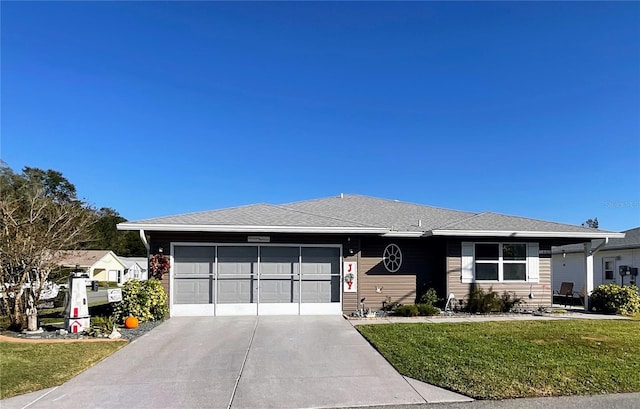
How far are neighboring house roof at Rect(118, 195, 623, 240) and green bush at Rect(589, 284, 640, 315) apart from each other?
1.70m

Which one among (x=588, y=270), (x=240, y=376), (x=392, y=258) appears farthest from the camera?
(x=588, y=270)

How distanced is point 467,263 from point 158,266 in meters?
9.11

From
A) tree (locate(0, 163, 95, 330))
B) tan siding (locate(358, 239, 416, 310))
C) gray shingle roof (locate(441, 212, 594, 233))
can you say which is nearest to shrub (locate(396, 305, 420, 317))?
tan siding (locate(358, 239, 416, 310))

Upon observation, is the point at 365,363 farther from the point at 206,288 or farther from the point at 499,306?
the point at 499,306

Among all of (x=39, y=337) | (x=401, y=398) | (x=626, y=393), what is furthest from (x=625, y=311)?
(x=39, y=337)

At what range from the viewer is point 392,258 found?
14.4 metres

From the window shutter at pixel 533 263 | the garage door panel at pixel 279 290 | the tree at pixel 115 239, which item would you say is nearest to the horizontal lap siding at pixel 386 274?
the garage door panel at pixel 279 290

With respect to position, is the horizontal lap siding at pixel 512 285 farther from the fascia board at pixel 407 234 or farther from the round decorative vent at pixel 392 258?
the round decorative vent at pixel 392 258

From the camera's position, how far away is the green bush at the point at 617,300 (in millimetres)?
13539

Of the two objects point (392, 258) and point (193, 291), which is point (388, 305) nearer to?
point (392, 258)

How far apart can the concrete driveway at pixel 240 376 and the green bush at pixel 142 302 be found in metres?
1.55

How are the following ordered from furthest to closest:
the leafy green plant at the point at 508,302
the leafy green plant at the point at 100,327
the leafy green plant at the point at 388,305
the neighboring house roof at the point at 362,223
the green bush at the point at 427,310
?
the leafy green plant at the point at 388,305
the leafy green plant at the point at 508,302
the green bush at the point at 427,310
the neighboring house roof at the point at 362,223
the leafy green plant at the point at 100,327

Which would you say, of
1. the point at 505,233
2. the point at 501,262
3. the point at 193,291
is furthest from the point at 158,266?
the point at 501,262

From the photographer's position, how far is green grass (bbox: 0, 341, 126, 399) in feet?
19.9
